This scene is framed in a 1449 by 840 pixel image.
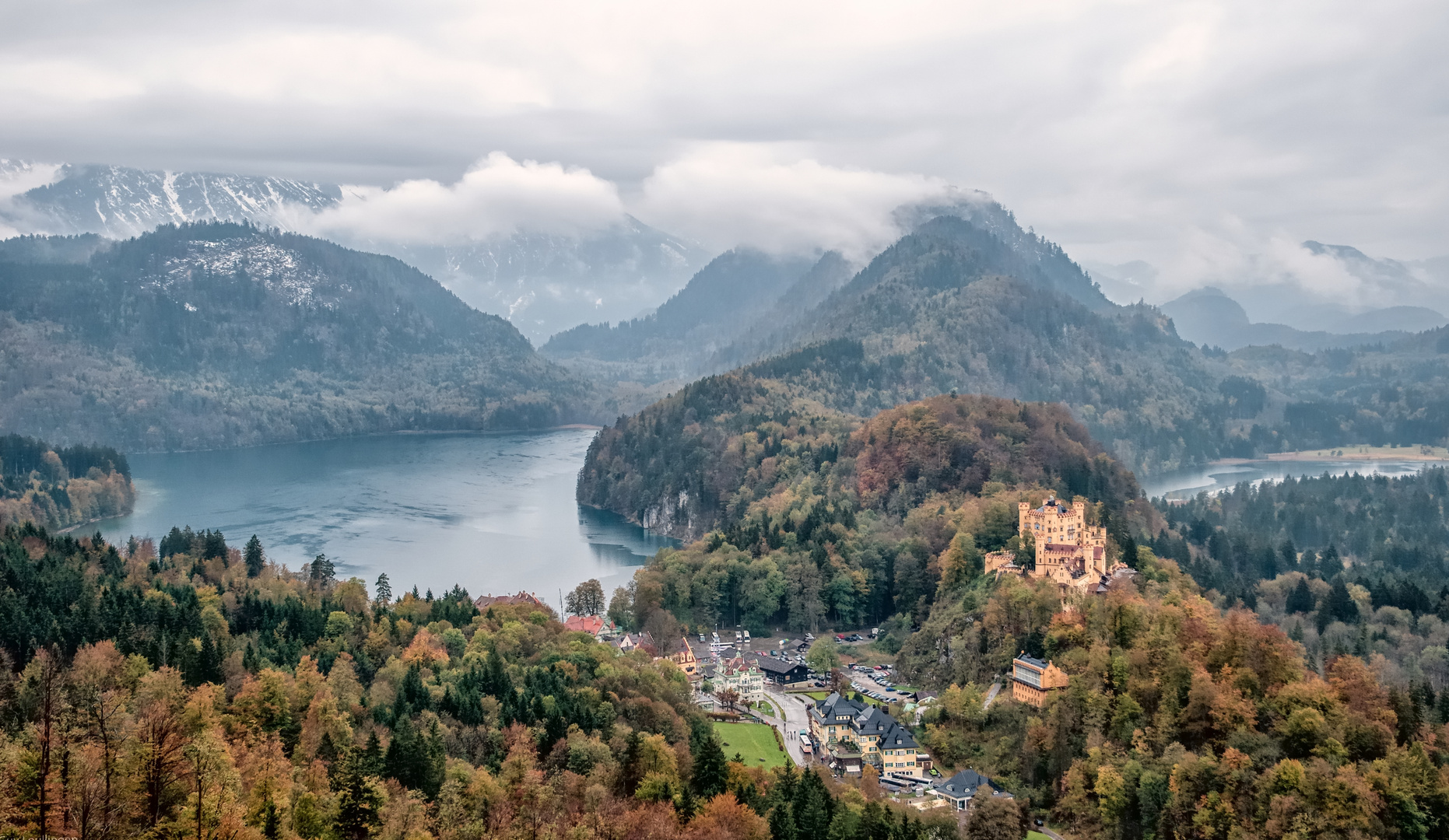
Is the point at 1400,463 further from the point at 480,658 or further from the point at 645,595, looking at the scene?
the point at 480,658

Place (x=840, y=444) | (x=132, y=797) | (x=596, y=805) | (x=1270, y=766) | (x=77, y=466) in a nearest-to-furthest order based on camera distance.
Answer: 1. (x=132, y=797)
2. (x=596, y=805)
3. (x=1270, y=766)
4. (x=840, y=444)
5. (x=77, y=466)

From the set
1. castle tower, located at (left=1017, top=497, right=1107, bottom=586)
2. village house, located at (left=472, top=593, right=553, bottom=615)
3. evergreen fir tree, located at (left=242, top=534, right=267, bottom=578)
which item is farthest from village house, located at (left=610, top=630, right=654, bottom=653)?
castle tower, located at (left=1017, top=497, right=1107, bottom=586)

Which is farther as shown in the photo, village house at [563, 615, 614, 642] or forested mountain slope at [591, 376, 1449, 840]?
village house at [563, 615, 614, 642]

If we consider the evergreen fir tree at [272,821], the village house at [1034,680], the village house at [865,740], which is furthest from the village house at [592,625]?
the evergreen fir tree at [272,821]

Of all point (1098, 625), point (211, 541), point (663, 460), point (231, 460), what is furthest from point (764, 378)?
point (1098, 625)

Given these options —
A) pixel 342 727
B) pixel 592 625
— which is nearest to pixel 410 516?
pixel 592 625

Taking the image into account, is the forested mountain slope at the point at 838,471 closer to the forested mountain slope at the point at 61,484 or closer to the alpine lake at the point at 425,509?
the alpine lake at the point at 425,509

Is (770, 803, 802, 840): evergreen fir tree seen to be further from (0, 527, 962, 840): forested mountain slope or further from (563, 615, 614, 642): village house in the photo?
(563, 615, 614, 642): village house
